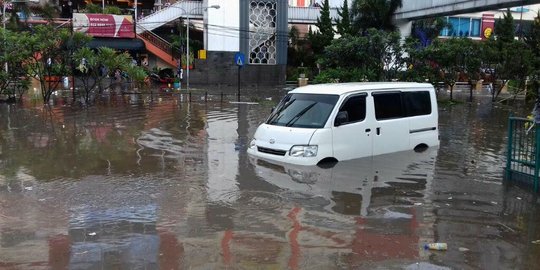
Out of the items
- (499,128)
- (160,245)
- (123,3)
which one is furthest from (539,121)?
(123,3)

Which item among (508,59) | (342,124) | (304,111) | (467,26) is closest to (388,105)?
(342,124)

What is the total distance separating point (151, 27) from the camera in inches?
1965

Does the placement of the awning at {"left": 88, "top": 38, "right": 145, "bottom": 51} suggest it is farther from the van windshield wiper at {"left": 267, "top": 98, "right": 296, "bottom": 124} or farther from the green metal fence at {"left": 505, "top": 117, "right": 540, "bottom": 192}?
the green metal fence at {"left": 505, "top": 117, "right": 540, "bottom": 192}

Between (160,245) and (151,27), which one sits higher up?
(151,27)

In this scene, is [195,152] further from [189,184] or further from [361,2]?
[361,2]

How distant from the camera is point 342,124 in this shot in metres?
10.3

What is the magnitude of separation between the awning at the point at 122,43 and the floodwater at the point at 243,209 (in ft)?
109

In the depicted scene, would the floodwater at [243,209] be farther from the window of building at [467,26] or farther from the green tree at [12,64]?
the window of building at [467,26]

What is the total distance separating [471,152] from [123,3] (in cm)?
5221

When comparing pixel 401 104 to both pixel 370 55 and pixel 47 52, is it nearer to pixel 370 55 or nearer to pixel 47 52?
pixel 370 55

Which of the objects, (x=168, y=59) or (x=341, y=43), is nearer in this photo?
(x=341, y=43)

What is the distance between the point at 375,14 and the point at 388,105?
34.9 m

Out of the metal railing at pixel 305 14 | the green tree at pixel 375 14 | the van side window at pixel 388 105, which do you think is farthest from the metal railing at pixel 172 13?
the van side window at pixel 388 105

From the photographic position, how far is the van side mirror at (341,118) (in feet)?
33.5
